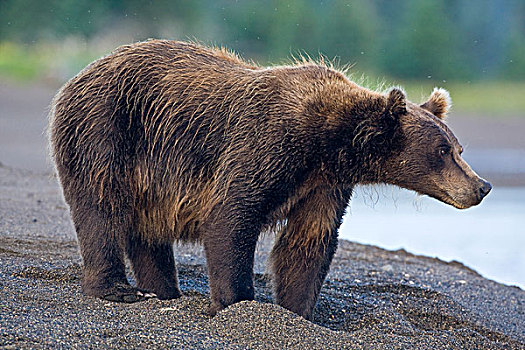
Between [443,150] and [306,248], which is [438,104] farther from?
[306,248]

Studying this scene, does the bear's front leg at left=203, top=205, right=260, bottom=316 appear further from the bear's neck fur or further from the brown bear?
the bear's neck fur

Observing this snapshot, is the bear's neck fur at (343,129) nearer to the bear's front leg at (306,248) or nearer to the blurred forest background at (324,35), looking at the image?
the bear's front leg at (306,248)

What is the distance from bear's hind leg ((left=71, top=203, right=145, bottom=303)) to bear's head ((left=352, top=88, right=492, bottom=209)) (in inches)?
82.2

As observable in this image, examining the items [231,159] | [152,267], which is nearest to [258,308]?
[231,159]

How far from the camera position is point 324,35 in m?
52.7

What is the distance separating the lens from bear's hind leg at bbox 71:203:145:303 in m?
6.40

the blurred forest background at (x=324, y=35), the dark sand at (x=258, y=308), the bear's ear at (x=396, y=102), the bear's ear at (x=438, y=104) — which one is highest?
the blurred forest background at (x=324, y=35)

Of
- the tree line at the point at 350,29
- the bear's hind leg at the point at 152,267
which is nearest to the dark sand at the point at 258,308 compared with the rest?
the bear's hind leg at the point at 152,267

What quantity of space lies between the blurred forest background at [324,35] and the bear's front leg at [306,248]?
768 inches

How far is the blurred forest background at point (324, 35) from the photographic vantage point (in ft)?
104

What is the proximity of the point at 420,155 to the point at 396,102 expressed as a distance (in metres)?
0.44

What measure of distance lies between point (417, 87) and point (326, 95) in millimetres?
32157

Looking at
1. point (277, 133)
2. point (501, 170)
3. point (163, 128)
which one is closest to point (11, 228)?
point (163, 128)

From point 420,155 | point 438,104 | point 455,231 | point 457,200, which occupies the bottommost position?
point 457,200
